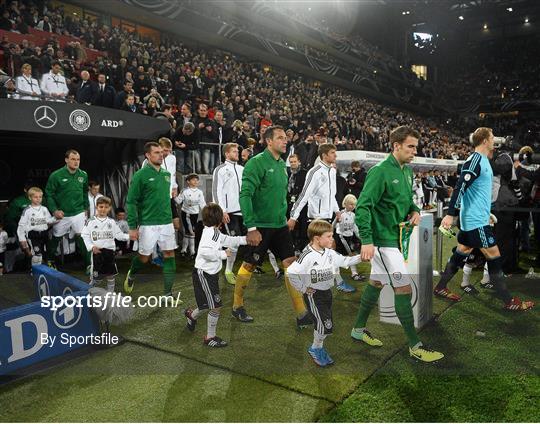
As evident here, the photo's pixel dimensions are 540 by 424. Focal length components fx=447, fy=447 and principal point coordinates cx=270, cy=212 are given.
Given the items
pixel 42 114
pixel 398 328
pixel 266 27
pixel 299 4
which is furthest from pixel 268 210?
pixel 299 4

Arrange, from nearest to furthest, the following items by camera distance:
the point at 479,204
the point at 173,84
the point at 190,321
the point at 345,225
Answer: the point at 190,321
the point at 479,204
the point at 345,225
the point at 173,84

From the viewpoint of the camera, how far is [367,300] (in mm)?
3980

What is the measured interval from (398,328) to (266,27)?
83.1ft

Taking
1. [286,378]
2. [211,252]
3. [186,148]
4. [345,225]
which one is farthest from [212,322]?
[186,148]

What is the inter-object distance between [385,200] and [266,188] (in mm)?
1325

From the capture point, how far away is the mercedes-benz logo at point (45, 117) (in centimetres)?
693

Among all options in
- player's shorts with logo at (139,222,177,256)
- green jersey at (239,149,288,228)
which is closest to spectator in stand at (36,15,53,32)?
player's shorts with logo at (139,222,177,256)

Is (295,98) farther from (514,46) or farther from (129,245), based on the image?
(514,46)

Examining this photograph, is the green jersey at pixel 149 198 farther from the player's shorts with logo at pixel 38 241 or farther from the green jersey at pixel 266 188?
the player's shorts with logo at pixel 38 241

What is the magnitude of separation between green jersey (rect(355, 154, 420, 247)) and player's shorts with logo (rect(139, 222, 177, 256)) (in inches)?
103

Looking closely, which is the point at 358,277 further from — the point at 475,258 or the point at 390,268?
the point at 390,268

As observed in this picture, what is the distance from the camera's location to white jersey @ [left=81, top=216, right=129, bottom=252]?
5.62 meters

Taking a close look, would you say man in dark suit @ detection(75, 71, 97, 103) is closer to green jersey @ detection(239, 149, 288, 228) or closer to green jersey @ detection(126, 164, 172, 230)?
green jersey @ detection(126, 164, 172, 230)

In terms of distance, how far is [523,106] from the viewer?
133ft
